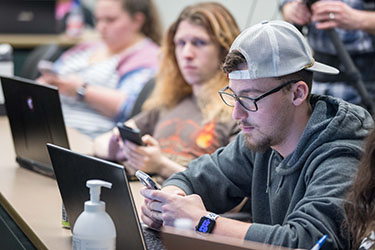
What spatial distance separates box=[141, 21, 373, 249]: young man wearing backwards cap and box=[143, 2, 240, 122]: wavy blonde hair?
0.76 meters

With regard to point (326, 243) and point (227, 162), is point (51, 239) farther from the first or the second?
point (326, 243)

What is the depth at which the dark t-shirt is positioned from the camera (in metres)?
2.50

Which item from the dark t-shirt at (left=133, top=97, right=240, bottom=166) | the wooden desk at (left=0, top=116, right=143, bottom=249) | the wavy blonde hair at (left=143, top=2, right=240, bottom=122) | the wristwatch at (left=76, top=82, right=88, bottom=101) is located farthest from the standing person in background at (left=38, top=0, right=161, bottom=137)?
the wooden desk at (left=0, top=116, right=143, bottom=249)

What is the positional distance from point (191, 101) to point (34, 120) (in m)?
0.65

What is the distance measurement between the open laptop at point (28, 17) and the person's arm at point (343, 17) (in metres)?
3.75

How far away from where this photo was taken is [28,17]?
5.85m

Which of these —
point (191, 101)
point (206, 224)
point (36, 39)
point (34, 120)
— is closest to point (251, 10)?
point (191, 101)

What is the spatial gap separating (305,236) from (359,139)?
0.31 metres

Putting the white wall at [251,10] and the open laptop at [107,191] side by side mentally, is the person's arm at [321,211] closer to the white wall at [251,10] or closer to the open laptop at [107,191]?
the open laptop at [107,191]

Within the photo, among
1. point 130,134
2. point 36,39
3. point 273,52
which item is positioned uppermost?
point 273,52

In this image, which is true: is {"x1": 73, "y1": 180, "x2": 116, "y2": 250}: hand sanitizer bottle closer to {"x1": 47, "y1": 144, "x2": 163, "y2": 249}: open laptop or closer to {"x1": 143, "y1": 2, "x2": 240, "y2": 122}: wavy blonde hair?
{"x1": 47, "y1": 144, "x2": 163, "y2": 249}: open laptop

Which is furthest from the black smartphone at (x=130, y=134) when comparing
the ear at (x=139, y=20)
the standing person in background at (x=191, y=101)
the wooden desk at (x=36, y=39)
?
the wooden desk at (x=36, y=39)

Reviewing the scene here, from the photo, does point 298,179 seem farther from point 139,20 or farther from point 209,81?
point 139,20

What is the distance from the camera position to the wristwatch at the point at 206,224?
158cm
